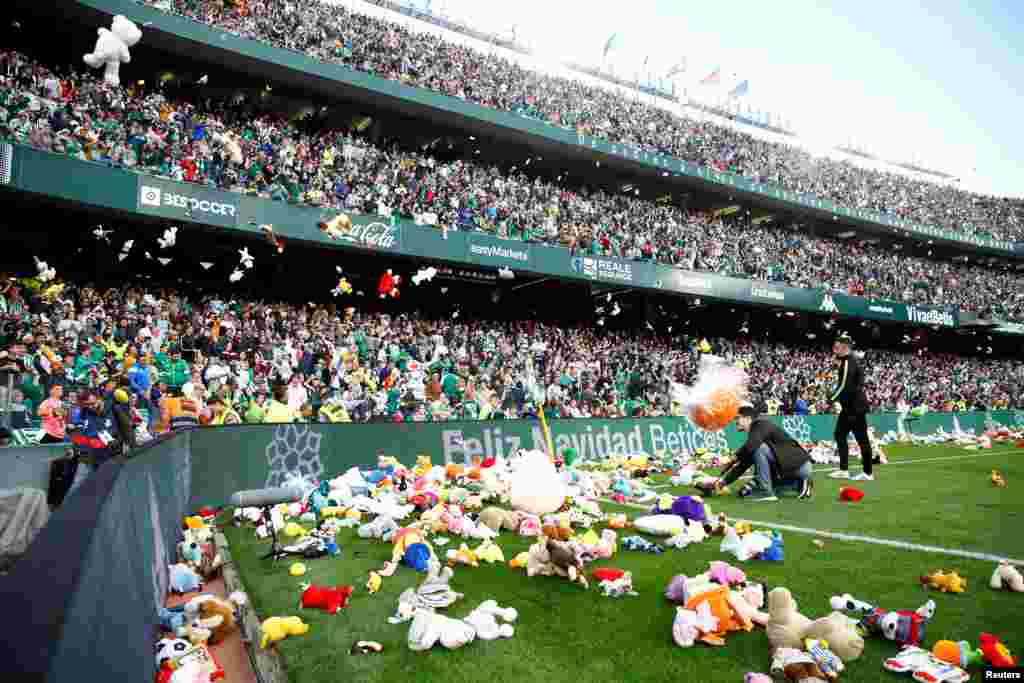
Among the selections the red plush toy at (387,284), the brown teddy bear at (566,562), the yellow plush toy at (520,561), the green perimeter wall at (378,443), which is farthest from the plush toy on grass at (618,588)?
the red plush toy at (387,284)

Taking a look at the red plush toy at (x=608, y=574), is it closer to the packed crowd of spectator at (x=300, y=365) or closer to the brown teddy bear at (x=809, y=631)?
the brown teddy bear at (x=809, y=631)

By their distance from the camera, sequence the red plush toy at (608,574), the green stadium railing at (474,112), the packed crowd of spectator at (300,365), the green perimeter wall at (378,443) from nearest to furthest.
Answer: the red plush toy at (608,574)
the green perimeter wall at (378,443)
the packed crowd of spectator at (300,365)
the green stadium railing at (474,112)

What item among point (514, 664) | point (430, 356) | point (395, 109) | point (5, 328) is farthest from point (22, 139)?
point (514, 664)

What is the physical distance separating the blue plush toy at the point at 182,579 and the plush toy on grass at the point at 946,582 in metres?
5.18

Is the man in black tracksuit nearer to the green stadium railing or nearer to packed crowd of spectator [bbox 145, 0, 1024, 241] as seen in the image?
the green stadium railing

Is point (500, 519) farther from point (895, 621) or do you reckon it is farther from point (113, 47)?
point (113, 47)

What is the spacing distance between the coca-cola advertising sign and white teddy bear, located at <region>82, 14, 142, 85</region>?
660 centimetres

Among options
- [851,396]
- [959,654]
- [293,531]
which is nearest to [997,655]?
[959,654]

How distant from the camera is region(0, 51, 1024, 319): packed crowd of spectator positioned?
51.2 feet

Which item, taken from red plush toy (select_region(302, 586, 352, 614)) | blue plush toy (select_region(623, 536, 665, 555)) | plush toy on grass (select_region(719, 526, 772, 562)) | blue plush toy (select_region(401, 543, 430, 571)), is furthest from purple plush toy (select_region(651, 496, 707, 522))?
red plush toy (select_region(302, 586, 352, 614))

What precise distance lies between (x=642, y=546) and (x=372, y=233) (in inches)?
608

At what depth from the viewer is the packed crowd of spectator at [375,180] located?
51.2 ft

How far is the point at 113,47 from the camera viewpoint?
621 inches

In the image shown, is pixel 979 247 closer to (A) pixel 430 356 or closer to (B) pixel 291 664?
(A) pixel 430 356
